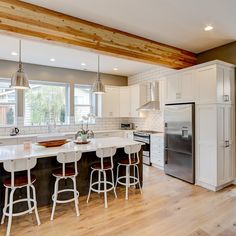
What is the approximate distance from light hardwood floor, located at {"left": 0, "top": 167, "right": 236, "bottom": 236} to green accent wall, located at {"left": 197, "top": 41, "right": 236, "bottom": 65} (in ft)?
9.08

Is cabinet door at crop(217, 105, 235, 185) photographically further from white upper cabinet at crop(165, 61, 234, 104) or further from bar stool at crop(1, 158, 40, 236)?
bar stool at crop(1, 158, 40, 236)

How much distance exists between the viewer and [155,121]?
19.3 ft

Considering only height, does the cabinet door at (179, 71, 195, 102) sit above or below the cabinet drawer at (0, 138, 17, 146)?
above

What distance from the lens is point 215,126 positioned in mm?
3555

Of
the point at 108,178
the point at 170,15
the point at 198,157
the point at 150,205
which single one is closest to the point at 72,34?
the point at 170,15

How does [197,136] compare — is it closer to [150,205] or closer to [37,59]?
[150,205]

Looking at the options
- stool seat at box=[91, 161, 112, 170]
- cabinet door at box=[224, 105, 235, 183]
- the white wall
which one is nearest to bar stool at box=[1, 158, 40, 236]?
stool seat at box=[91, 161, 112, 170]

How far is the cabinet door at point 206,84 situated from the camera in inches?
141

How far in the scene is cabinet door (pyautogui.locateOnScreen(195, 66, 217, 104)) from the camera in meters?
3.57

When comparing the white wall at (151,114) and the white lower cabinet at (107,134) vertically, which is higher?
the white wall at (151,114)

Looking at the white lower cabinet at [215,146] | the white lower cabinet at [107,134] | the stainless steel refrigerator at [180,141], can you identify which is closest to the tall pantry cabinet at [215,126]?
the white lower cabinet at [215,146]

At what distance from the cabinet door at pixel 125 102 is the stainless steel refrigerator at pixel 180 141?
7.21 ft

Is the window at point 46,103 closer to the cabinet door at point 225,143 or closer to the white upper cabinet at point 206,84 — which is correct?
the white upper cabinet at point 206,84

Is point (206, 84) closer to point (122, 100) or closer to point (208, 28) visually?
point (208, 28)
